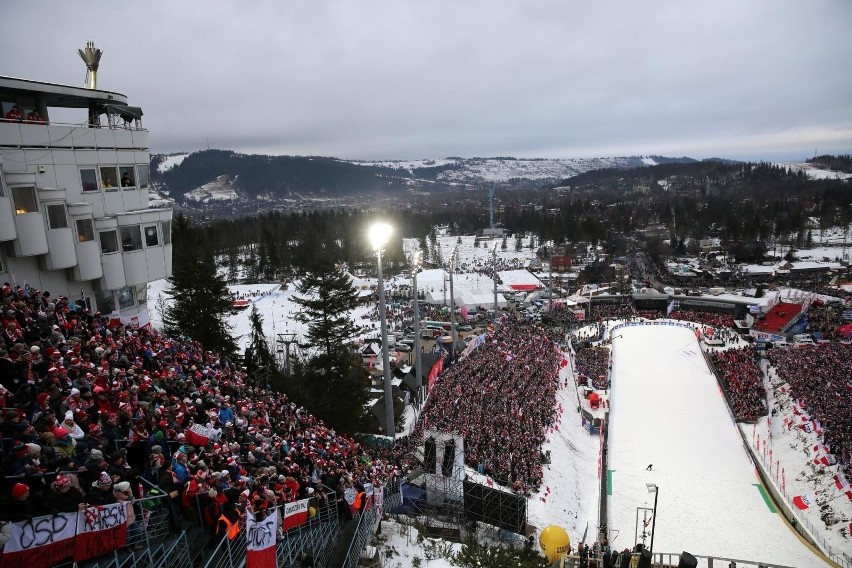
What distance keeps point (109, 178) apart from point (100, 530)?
12.3 metres

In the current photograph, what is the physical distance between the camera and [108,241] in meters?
14.4

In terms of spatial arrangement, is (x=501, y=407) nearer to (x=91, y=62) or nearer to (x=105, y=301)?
(x=105, y=301)

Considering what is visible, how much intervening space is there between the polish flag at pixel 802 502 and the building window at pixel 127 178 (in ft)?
78.9

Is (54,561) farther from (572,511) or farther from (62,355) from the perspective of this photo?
(572,511)

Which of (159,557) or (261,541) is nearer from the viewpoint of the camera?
(159,557)

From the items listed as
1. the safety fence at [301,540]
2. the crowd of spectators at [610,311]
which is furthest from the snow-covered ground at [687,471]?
the crowd of spectators at [610,311]

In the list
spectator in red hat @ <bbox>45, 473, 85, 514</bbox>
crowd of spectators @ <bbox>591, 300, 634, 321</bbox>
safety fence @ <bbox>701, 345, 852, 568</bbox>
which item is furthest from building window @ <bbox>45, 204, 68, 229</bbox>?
crowd of spectators @ <bbox>591, 300, 634, 321</bbox>

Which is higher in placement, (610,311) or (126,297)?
(126,297)

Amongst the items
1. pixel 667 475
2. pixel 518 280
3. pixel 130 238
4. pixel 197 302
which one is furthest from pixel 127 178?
pixel 518 280

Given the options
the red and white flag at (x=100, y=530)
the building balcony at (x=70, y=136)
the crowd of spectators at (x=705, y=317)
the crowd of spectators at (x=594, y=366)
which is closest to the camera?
the red and white flag at (x=100, y=530)

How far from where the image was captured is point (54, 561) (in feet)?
17.4

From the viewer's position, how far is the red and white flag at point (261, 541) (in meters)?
6.78

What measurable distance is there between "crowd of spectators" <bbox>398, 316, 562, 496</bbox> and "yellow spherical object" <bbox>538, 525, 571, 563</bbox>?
255cm

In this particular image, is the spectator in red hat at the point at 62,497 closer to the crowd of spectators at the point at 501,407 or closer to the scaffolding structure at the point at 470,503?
the scaffolding structure at the point at 470,503
